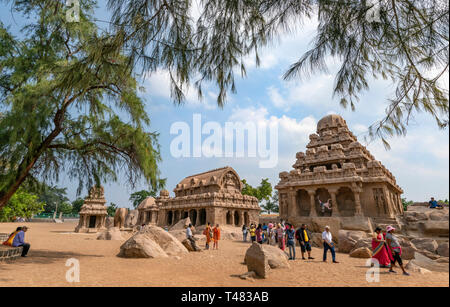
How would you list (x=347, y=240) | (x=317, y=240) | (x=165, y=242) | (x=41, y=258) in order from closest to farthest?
(x=41, y=258)
(x=165, y=242)
(x=347, y=240)
(x=317, y=240)

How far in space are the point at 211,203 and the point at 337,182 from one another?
12947 millimetres

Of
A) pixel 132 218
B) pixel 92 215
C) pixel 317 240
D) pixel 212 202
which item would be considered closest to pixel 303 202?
pixel 317 240

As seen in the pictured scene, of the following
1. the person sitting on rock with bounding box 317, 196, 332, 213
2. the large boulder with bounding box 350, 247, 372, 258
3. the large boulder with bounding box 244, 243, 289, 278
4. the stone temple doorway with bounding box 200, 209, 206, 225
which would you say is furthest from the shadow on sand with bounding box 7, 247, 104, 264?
the stone temple doorway with bounding box 200, 209, 206, 225

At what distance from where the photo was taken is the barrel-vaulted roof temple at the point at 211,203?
2517cm

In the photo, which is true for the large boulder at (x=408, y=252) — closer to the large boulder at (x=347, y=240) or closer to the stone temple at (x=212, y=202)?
the large boulder at (x=347, y=240)

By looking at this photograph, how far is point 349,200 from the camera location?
17688 mm

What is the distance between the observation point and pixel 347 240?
1091 cm

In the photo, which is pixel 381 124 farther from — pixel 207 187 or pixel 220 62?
pixel 207 187

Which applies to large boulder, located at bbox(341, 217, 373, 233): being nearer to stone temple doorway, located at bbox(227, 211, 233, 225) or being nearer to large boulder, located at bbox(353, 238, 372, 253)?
large boulder, located at bbox(353, 238, 372, 253)

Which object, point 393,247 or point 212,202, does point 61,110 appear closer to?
point 393,247

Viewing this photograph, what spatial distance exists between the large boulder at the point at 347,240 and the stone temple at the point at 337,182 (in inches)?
160

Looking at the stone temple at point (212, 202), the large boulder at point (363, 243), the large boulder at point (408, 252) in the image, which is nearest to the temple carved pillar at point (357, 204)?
the large boulder at point (363, 243)
